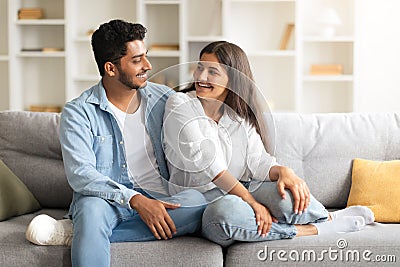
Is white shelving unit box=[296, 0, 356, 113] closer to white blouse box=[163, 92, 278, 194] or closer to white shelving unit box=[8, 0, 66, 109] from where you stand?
white shelving unit box=[8, 0, 66, 109]

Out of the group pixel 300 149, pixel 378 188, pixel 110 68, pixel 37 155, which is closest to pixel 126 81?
pixel 110 68

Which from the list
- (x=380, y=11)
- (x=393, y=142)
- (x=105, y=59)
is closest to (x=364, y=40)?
(x=380, y=11)

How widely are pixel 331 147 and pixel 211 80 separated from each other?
0.80m

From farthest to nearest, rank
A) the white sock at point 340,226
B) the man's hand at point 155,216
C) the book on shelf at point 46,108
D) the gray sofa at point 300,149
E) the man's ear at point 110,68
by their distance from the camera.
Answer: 1. the book on shelf at point 46,108
2. the gray sofa at point 300,149
3. the man's ear at point 110,68
4. the white sock at point 340,226
5. the man's hand at point 155,216

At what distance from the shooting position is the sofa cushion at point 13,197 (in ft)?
9.07

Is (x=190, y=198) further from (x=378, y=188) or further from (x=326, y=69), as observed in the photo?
(x=326, y=69)

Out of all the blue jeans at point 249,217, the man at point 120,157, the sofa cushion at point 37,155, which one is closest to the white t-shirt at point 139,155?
the man at point 120,157

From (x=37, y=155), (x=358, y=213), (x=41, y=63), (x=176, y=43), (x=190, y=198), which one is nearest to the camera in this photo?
(x=190, y=198)

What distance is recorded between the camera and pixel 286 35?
5293 millimetres

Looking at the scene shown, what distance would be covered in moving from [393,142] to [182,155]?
1.02 m

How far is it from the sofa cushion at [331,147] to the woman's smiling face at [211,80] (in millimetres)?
588

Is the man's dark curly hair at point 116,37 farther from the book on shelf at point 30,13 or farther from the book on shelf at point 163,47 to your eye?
the book on shelf at point 30,13

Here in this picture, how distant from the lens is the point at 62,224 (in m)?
2.50

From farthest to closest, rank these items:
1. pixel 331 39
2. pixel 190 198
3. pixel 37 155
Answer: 1. pixel 331 39
2. pixel 37 155
3. pixel 190 198
